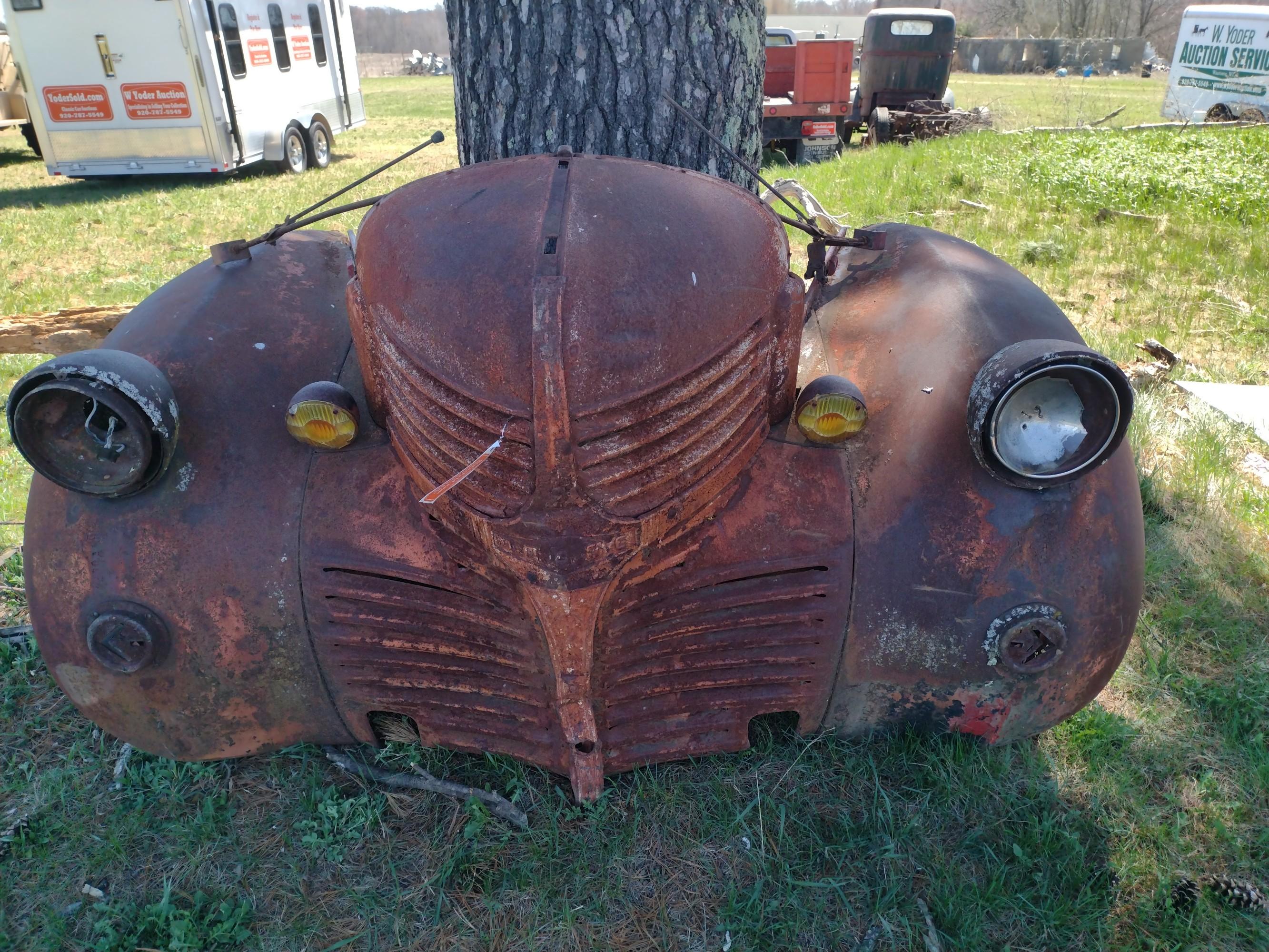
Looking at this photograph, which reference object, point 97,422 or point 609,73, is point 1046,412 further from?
point 97,422

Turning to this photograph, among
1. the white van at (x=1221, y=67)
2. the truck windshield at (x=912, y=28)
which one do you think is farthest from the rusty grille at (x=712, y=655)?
the white van at (x=1221, y=67)

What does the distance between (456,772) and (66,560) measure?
1.12 metres

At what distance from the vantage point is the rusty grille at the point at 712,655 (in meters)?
2.05

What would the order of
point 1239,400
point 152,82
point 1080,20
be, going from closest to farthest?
point 1239,400 < point 152,82 < point 1080,20

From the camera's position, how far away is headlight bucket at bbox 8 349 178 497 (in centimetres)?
188

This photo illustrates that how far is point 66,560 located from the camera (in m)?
2.12

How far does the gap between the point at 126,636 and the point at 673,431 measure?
1.39 meters

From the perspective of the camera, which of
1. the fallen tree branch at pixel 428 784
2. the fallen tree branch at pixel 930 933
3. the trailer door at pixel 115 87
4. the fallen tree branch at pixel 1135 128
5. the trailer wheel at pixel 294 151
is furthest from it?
the fallen tree branch at pixel 1135 128

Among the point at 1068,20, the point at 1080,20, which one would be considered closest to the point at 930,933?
the point at 1080,20

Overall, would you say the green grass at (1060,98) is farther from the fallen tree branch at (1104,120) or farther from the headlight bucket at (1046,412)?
the headlight bucket at (1046,412)

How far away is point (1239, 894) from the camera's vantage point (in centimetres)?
209

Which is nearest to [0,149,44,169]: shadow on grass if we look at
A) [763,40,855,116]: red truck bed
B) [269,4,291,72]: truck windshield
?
[269,4,291,72]: truck windshield

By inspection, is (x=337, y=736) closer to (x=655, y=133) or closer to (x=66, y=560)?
(x=66, y=560)

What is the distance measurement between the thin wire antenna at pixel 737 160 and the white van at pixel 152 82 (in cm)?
1069
